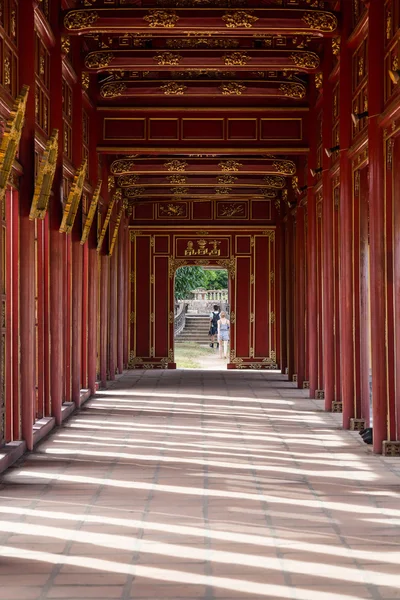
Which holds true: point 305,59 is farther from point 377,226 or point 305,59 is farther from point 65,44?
point 377,226

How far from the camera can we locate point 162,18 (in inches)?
370

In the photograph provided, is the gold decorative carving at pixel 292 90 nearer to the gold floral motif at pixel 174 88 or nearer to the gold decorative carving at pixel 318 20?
the gold floral motif at pixel 174 88

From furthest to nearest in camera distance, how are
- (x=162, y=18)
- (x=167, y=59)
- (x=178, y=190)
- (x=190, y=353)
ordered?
(x=190, y=353), (x=178, y=190), (x=167, y=59), (x=162, y=18)

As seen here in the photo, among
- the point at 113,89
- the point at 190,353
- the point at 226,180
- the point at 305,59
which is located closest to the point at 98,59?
the point at 113,89

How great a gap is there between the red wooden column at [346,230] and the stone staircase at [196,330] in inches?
917

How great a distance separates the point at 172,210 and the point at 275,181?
3530mm

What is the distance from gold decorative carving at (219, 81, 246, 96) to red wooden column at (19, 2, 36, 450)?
447 cm

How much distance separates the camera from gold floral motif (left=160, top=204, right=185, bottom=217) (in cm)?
1955

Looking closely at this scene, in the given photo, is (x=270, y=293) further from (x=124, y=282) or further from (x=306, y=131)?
(x=306, y=131)

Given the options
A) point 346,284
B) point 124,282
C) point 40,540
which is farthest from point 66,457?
point 124,282

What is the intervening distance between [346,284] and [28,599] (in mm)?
6188

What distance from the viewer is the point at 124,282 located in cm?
1828

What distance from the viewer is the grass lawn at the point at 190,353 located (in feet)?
76.7

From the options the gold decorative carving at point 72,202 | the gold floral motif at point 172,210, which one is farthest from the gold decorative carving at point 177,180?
the gold decorative carving at point 72,202
